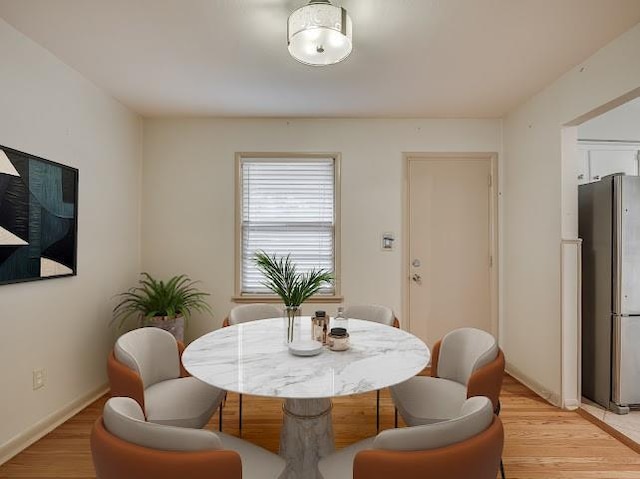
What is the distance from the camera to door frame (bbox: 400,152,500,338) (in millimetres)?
3859

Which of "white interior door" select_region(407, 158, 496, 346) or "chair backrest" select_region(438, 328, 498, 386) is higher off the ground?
"white interior door" select_region(407, 158, 496, 346)

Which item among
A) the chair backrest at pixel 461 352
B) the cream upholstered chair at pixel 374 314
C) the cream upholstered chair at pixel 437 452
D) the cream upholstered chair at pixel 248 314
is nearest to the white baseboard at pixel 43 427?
the cream upholstered chair at pixel 248 314

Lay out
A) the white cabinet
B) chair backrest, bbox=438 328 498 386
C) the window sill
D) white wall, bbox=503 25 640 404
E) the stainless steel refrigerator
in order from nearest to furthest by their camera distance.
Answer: chair backrest, bbox=438 328 498 386, white wall, bbox=503 25 640 404, the stainless steel refrigerator, the white cabinet, the window sill

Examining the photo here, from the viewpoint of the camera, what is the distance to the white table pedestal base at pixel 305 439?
5.75ft

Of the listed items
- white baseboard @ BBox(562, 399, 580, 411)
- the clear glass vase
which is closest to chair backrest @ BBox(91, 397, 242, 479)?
the clear glass vase

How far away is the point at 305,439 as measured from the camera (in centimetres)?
176

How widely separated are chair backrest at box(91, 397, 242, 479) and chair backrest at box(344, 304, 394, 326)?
5.97ft

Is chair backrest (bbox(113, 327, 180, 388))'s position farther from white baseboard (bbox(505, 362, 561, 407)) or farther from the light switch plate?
white baseboard (bbox(505, 362, 561, 407))

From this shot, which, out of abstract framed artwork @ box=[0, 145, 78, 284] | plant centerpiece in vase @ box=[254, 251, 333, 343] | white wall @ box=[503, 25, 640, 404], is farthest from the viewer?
white wall @ box=[503, 25, 640, 404]

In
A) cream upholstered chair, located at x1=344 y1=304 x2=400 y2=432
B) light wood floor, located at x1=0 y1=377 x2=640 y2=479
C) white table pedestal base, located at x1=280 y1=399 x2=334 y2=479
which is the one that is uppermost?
cream upholstered chair, located at x1=344 y1=304 x2=400 y2=432

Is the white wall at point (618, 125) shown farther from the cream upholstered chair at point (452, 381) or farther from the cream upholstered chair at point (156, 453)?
the cream upholstered chair at point (156, 453)

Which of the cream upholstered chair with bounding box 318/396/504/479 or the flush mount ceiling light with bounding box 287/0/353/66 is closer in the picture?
the cream upholstered chair with bounding box 318/396/504/479

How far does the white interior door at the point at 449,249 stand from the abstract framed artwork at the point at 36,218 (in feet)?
10.2

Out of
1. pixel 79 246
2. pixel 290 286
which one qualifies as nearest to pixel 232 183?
pixel 79 246
